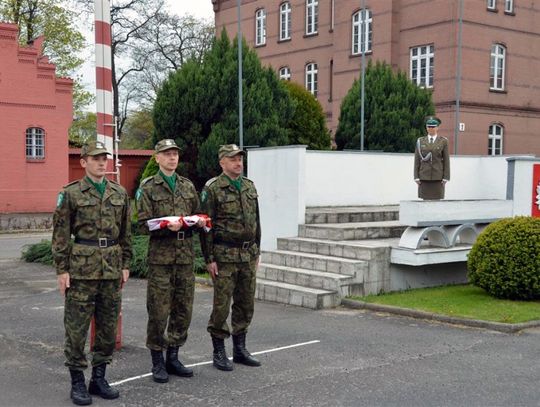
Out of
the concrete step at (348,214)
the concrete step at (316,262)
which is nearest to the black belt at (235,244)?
the concrete step at (316,262)

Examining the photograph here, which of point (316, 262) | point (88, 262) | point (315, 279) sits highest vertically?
point (88, 262)

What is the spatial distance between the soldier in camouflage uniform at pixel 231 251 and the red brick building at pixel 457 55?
75.1ft

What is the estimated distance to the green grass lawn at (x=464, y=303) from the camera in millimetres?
8867

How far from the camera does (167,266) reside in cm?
626

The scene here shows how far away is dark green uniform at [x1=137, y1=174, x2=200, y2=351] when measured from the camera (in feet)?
20.5

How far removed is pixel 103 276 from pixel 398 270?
6222 millimetres

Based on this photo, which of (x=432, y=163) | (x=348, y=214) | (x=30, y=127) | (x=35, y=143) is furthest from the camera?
(x=35, y=143)

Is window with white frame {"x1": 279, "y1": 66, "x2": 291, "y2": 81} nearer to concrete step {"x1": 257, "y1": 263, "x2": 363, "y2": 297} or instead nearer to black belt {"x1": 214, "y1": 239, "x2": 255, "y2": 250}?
concrete step {"x1": 257, "y1": 263, "x2": 363, "y2": 297}

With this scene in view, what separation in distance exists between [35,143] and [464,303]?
23.7 meters

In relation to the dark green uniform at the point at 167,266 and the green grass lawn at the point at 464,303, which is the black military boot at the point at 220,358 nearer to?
the dark green uniform at the point at 167,266

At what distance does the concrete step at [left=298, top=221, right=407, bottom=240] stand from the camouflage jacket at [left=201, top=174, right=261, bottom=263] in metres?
Answer: 5.01

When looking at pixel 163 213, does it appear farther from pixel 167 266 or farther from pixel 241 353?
pixel 241 353

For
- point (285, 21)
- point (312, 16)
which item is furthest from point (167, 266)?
point (285, 21)

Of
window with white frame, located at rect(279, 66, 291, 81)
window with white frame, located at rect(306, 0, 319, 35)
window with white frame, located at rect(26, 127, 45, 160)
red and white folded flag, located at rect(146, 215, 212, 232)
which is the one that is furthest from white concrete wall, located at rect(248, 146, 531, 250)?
window with white frame, located at rect(279, 66, 291, 81)
